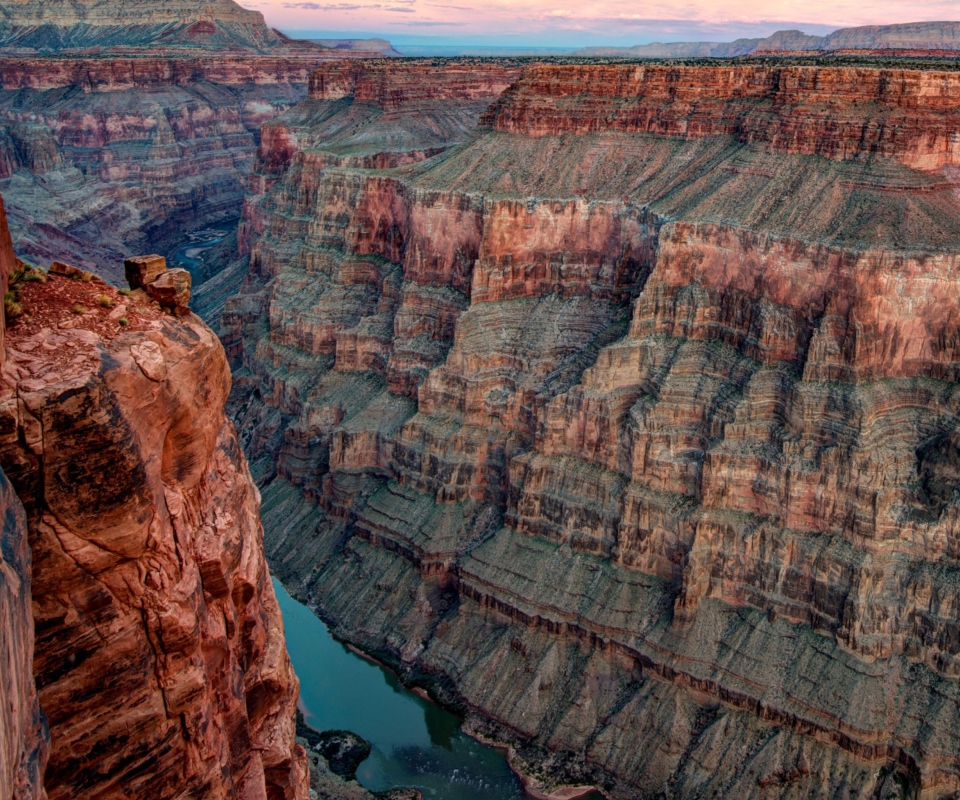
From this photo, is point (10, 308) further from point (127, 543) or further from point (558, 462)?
point (558, 462)

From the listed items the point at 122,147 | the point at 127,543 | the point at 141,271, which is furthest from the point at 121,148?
the point at 127,543

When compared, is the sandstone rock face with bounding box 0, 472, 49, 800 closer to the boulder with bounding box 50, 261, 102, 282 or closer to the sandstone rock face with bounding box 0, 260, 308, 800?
the sandstone rock face with bounding box 0, 260, 308, 800

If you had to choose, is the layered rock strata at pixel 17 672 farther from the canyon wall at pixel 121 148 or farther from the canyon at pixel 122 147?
the canyon at pixel 122 147

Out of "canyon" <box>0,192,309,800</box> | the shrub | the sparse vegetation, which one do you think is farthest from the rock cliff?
the shrub

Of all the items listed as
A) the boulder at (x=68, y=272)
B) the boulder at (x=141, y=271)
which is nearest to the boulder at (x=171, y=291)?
the boulder at (x=141, y=271)

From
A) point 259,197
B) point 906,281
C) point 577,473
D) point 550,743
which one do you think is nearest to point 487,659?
point 550,743

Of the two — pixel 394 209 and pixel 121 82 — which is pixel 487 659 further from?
pixel 121 82
